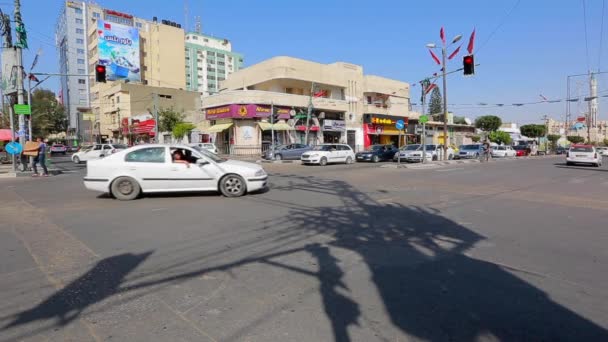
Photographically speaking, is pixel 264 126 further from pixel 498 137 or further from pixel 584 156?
pixel 498 137

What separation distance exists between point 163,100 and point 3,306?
62.7m

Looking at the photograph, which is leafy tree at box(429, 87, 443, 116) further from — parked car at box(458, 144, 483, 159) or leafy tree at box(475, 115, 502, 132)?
parked car at box(458, 144, 483, 159)

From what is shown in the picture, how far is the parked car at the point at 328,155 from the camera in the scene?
25.7 meters

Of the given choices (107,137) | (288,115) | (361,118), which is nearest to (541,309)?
(288,115)

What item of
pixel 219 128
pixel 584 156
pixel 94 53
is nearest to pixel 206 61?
pixel 94 53

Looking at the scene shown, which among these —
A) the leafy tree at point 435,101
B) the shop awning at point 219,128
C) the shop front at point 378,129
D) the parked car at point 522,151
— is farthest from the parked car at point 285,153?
the leafy tree at point 435,101

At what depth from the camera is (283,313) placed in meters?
3.28

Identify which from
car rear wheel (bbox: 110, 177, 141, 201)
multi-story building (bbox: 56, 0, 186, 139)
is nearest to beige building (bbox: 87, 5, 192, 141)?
multi-story building (bbox: 56, 0, 186, 139)

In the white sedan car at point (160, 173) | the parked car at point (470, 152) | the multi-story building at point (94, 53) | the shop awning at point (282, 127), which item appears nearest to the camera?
the white sedan car at point (160, 173)

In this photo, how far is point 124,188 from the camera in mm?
9695

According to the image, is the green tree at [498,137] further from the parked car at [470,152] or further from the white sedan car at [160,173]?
the white sedan car at [160,173]

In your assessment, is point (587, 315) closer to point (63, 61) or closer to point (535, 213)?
point (535, 213)

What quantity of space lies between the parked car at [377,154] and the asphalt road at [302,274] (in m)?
22.2

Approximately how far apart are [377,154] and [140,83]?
59483 millimetres
